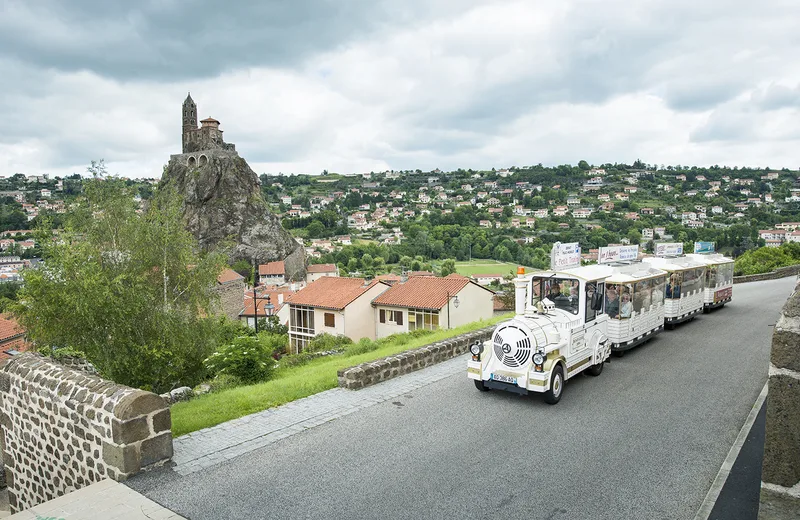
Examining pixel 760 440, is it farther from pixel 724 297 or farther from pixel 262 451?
pixel 724 297

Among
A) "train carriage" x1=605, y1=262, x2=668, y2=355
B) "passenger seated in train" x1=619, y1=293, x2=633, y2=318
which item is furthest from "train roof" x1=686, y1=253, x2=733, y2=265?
"passenger seated in train" x1=619, y1=293, x2=633, y2=318

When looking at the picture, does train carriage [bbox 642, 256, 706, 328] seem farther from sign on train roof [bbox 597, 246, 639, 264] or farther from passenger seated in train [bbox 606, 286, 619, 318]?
passenger seated in train [bbox 606, 286, 619, 318]

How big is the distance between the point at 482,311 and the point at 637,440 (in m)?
25.7

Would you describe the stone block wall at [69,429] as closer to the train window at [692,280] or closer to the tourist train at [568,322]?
the tourist train at [568,322]

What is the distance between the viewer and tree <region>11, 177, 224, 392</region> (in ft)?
39.6

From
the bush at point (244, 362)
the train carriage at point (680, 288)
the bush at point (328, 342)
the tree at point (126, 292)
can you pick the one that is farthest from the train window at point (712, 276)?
the tree at point (126, 292)

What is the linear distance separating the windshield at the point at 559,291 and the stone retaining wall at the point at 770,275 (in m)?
27.3

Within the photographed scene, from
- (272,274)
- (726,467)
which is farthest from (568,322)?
(272,274)

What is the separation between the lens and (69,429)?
645 cm

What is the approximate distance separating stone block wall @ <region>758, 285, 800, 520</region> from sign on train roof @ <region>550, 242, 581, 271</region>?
655 cm

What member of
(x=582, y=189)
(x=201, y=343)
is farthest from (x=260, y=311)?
(x=582, y=189)

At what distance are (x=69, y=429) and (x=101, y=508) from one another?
1.74 m

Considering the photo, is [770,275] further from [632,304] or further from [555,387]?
[555,387]

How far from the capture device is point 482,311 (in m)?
32.8
